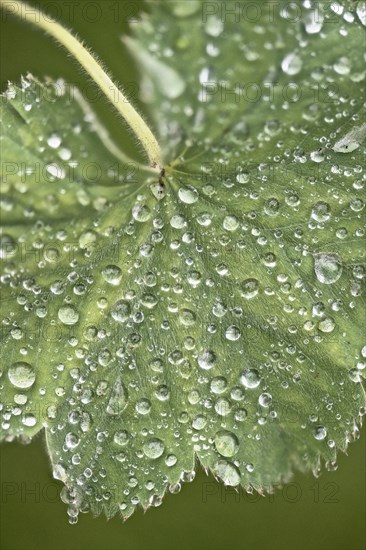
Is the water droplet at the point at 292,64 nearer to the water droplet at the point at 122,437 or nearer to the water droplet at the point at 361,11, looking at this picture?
the water droplet at the point at 361,11

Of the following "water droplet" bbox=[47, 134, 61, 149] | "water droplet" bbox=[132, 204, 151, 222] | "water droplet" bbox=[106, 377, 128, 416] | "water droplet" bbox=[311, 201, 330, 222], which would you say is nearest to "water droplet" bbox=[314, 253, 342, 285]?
"water droplet" bbox=[311, 201, 330, 222]

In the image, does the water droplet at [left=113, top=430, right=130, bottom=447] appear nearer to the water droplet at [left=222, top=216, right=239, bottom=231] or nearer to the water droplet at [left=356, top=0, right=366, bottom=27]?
the water droplet at [left=222, top=216, right=239, bottom=231]

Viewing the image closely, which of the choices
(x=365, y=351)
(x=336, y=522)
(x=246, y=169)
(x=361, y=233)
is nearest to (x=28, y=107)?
(x=246, y=169)

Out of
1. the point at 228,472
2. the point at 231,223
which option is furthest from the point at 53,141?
the point at 228,472

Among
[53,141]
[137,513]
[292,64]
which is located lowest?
[137,513]

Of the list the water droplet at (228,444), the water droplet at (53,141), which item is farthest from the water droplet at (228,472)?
the water droplet at (53,141)

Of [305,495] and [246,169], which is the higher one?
[246,169]

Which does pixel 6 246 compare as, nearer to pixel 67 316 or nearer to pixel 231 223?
pixel 67 316

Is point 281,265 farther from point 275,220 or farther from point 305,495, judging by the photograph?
point 305,495
